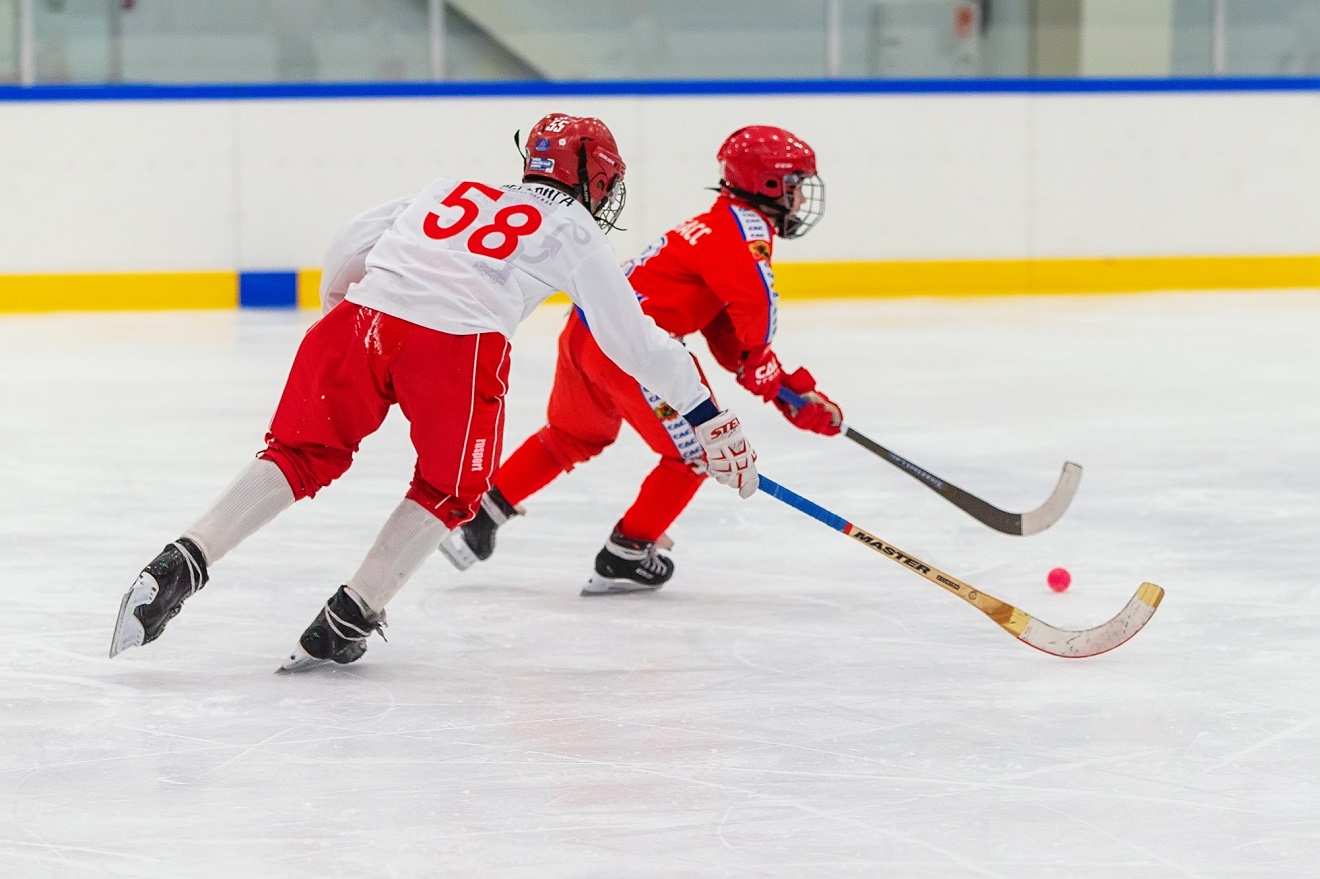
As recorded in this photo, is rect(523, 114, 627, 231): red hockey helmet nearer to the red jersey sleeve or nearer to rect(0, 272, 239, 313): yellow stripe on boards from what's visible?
the red jersey sleeve

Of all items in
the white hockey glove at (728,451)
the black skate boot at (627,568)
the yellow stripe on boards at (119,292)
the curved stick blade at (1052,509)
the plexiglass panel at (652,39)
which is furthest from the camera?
the plexiglass panel at (652,39)

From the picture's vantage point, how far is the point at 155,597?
8.58 ft

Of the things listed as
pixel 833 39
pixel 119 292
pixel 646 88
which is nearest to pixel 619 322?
pixel 119 292

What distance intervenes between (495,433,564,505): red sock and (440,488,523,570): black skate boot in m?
0.02

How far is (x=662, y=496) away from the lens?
3.37 m

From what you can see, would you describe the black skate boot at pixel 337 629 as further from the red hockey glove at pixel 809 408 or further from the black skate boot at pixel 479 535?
the red hockey glove at pixel 809 408

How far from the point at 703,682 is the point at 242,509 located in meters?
0.72

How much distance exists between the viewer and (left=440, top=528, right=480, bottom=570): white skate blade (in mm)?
3402

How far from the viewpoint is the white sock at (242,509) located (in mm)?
2705

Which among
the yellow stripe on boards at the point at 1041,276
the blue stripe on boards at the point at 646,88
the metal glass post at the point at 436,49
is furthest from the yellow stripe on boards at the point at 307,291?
the yellow stripe on boards at the point at 1041,276

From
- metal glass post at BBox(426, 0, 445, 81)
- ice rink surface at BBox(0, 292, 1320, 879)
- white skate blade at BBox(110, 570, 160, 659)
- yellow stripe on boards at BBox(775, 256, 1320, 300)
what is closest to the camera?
ice rink surface at BBox(0, 292, 1320, 879)

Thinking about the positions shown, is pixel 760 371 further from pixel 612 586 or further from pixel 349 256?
pixel 349 256

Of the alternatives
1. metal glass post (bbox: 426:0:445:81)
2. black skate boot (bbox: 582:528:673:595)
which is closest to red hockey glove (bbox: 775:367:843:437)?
black skate boot (bbox: 582:528:673:595)

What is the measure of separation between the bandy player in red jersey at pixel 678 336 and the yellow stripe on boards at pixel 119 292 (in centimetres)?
590
